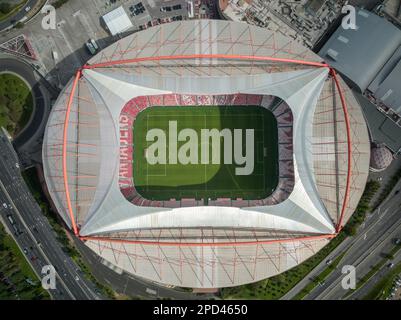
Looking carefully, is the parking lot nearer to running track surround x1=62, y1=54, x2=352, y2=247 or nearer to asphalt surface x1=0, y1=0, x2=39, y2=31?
asphalt surface x1=0, y1=0, x2=39, y2=31

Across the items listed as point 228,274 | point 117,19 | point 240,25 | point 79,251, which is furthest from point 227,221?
point 117,19

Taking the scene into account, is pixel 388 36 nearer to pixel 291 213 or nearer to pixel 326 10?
pixel 326 10

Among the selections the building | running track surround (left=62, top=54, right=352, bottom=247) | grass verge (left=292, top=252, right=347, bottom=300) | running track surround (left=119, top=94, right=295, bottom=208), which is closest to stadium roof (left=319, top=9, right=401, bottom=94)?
the building

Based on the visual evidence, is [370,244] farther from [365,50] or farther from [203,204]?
[365,50]

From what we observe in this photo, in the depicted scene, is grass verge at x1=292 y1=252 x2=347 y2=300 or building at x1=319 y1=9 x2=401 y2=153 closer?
building at x1=319 y1=9 x2=401 y2=153

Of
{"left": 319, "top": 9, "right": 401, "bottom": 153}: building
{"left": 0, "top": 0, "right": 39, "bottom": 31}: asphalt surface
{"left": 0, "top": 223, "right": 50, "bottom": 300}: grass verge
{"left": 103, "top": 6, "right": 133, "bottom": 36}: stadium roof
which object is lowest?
{"left": 0, "top": 223, "right": 50, "bottom": 300}: grass verge

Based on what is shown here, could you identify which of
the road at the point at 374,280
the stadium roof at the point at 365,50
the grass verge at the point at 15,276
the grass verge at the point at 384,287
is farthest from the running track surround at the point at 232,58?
the grass verge at the point at 384,287

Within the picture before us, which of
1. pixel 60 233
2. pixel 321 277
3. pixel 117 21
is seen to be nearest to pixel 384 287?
pixel 321 277
